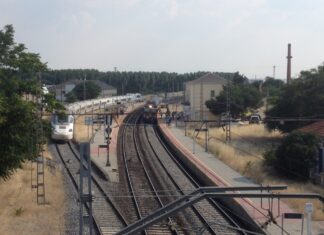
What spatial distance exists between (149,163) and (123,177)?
531 cm

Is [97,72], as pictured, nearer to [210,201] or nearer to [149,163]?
[149,163]

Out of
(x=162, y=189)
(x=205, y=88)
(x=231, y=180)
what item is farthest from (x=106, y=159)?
(x=205, y=88)

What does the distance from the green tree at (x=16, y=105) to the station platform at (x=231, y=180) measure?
26.6 ft

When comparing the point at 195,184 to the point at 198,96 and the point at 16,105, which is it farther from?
the point at 198,96

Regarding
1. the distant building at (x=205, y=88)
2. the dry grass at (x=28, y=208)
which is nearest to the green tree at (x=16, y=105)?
the dry grass at (x=28, y=208)

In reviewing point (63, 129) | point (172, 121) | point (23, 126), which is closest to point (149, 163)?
point (63, 129)

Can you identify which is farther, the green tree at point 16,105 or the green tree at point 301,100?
the green tree at point 301,100

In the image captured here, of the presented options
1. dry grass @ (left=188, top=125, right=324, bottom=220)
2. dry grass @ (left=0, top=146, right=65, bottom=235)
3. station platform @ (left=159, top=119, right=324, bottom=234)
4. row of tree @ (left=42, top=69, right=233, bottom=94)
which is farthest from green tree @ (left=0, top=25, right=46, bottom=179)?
row of tree @ (left=42, top=69, right=233, bottom=94)

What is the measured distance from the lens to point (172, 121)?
6222 centimetres

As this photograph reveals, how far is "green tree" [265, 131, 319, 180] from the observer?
2664cm

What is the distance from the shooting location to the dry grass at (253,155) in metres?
23.7

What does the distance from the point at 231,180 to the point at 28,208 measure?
379 inches

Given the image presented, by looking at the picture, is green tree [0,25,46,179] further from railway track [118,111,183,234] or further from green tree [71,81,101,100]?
green tree [71,81,101,100]

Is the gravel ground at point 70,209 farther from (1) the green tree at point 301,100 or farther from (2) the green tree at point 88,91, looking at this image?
(2) the green tree at point 88,91
